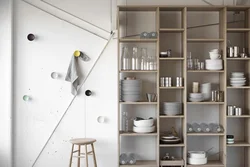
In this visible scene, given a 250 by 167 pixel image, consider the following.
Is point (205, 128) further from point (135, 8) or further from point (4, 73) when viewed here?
point (4, 73)

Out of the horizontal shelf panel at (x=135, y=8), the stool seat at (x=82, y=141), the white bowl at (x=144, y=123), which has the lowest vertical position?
the stool seat at (x=82, y=141)

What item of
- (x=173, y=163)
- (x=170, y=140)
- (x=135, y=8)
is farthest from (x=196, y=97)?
(x=135, y=8)

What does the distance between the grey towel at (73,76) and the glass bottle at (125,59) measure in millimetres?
652

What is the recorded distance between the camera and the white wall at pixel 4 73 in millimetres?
5066

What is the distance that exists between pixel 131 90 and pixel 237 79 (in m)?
1.38

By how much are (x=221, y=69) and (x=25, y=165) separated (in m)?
2.93

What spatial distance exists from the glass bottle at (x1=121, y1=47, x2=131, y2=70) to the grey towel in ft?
2.14

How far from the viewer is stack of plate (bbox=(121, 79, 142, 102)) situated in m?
4.87

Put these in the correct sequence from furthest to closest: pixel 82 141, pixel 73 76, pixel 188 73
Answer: pixel 188 73 → pixel 73 76 → pixel 82 141

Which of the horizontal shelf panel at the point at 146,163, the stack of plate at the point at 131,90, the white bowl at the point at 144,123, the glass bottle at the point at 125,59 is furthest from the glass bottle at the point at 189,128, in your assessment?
the glass bottle at the point at 125,59

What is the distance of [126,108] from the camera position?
17.0 ft

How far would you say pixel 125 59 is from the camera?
496 cm

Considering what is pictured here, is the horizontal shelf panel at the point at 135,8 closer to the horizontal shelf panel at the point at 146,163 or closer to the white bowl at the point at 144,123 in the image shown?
the white bowl at the point at 144,123

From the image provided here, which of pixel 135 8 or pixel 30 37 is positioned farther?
pixel 30 37
